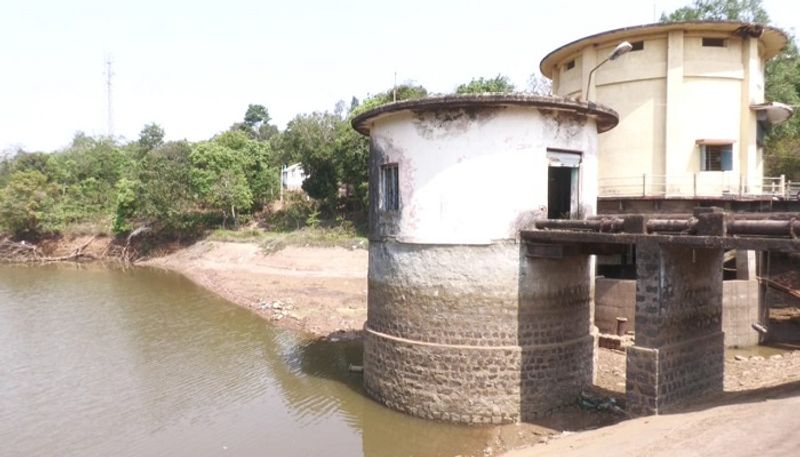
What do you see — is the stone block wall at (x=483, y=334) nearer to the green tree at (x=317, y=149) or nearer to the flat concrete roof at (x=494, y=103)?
the flat concrete roof at (x=494, y=103)

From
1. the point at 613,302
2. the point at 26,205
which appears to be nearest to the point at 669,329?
the point at 613,302

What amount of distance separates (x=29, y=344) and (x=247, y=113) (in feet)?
213

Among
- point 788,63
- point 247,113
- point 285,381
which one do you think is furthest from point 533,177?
point 247,113

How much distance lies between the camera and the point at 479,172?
10977 mm

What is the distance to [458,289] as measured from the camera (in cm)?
1100

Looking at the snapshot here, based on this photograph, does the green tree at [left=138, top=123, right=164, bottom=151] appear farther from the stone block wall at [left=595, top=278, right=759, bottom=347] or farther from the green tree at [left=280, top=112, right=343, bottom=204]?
the stone block wall at [left=595, top=278, right=759, bottom=347]

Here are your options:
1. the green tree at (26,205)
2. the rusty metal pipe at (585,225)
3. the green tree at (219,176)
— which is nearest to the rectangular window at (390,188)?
the rusty metal pipe at (585,225)

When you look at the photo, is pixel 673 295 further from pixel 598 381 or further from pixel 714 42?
pixel 714 42

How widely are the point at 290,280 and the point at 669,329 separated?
20.8 metres

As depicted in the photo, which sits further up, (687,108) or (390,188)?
(687,108)

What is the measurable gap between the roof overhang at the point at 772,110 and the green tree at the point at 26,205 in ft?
150

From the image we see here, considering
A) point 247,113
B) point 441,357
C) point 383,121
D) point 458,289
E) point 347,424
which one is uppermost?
point 247,113

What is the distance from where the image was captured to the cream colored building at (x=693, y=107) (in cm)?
1984

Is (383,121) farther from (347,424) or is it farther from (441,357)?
(347,424)
